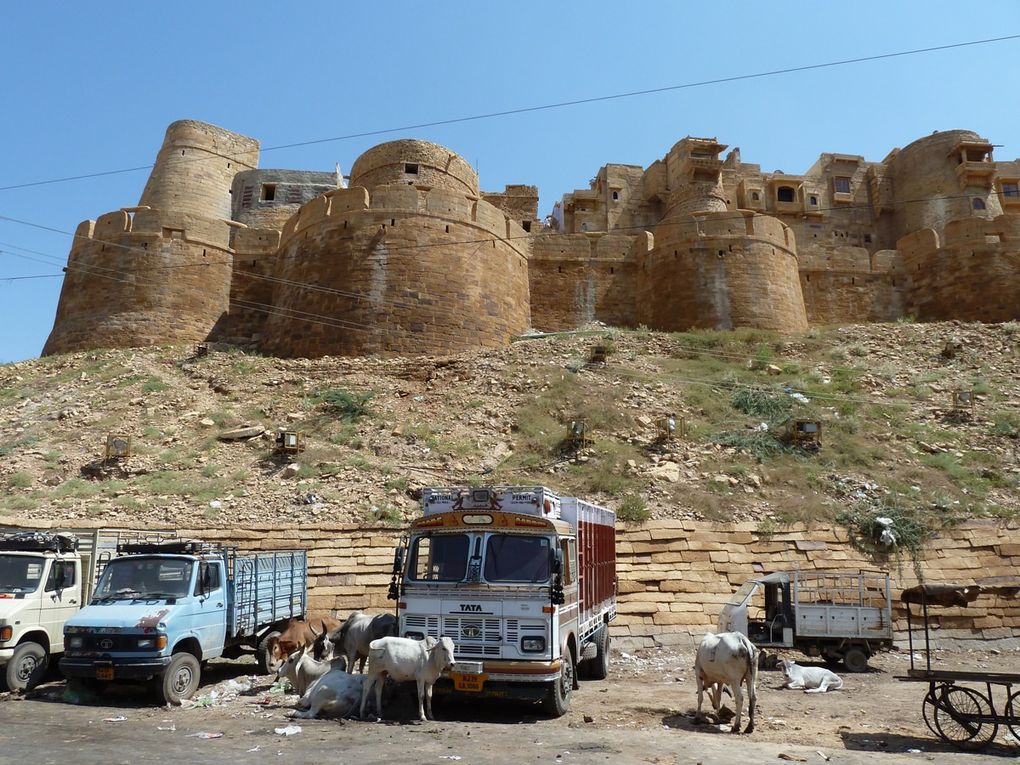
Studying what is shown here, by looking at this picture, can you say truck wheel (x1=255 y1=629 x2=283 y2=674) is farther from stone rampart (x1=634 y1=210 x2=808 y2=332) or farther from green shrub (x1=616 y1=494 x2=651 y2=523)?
stone rampart (x1=634 y1=210 x2=808 y2=332)

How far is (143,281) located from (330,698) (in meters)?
20.3

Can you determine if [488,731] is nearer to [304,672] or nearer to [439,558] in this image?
[439,558]

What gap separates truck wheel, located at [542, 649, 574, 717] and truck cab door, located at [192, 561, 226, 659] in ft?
12.2

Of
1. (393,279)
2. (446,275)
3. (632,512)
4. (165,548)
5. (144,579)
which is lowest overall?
(144,579)

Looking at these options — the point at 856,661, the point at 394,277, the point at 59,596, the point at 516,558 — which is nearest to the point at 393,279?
the point at 394,277

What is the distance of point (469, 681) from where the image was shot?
7.15m

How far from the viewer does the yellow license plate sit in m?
7.13

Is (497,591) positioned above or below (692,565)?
below

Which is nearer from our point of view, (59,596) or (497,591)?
(497,591)

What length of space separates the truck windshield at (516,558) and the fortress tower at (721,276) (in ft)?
61.5

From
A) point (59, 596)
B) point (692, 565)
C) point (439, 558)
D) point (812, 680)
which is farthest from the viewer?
point (692, 565)

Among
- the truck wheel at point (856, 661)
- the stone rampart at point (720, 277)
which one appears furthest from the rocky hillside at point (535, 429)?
the truck wheel at point (856, 661)

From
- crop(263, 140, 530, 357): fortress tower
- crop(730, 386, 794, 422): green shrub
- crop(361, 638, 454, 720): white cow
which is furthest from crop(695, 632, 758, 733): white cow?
crop(263, 140, 530, 357): fortress tower

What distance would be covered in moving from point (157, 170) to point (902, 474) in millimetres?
33193
